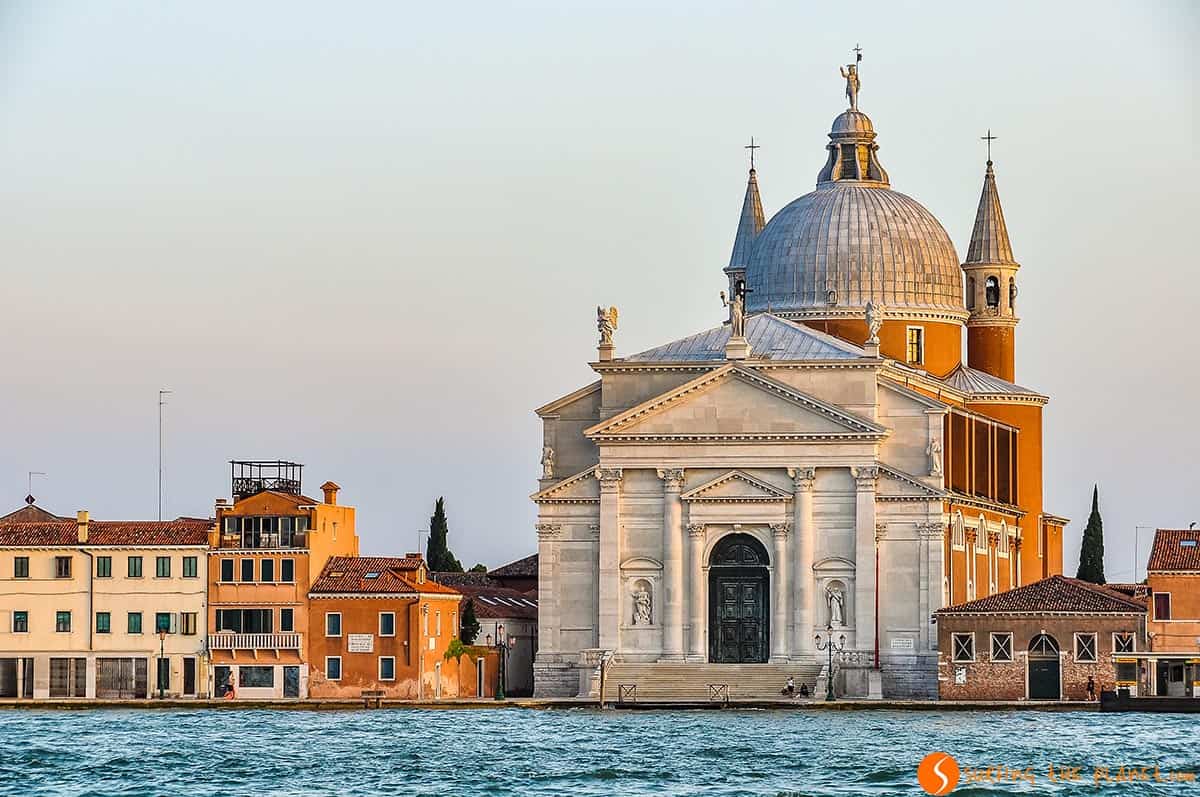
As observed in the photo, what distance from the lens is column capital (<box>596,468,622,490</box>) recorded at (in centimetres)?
8419

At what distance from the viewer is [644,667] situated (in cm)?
8312

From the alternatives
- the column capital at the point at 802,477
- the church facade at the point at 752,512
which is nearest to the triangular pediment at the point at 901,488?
the church facade at the point at 752,512

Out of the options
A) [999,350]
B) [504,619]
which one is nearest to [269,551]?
[504,619]

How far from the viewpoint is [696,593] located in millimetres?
84062

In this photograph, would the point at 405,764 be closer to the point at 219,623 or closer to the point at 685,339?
the point at 219,623

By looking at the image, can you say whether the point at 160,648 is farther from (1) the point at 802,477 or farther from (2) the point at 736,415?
(1) the point at 802,477

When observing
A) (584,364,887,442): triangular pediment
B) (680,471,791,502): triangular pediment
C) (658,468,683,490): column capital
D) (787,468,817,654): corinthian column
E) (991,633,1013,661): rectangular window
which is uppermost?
(584,364,887,442): triangular pediment

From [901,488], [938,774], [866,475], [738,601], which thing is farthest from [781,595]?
[938,774]

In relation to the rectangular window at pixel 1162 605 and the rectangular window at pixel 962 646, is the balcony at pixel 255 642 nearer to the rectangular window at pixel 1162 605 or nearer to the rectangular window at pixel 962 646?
the rectangular window at pixel 962 646

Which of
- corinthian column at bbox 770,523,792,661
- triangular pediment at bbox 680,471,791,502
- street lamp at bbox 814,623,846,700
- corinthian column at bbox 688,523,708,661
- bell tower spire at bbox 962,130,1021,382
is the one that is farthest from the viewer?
bell tower spire at bbox 962,130,1021,382

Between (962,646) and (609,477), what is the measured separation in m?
10.8

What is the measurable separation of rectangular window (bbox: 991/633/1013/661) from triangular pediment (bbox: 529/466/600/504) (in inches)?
469

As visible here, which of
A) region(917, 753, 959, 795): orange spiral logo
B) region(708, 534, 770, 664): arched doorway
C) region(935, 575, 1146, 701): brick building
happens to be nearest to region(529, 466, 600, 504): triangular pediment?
region(708, 534, 770, 664): arched doorway

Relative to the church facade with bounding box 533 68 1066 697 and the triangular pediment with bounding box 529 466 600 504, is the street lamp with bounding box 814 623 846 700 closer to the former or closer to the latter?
the church facade with bounding box 533 68 1066 697
